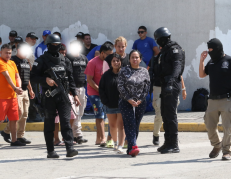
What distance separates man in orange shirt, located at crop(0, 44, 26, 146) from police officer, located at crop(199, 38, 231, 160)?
3.85 m

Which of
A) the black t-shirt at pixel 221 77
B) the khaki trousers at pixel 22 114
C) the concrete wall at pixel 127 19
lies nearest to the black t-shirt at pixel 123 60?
the black t-shirt at pixel 221 77

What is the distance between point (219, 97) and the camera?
7.30m

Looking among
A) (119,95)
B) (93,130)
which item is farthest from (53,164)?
(93,130)

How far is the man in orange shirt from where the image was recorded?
9492 millimetres

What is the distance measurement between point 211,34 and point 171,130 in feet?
22.4

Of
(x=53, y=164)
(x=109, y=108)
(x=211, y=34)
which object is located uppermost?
(x=211, y=34)

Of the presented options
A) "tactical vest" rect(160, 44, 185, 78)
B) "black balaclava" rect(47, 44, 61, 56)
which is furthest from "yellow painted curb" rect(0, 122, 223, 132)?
"black balaclava" rect(47, 44, 61, 56)

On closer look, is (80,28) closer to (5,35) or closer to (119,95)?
(5,35)

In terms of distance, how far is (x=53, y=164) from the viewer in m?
7.27

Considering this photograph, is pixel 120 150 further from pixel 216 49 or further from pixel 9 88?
pixel 9 88

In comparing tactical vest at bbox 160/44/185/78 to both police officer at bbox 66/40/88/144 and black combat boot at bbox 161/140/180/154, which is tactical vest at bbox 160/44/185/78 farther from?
police officer at bbox 66/40/88/144

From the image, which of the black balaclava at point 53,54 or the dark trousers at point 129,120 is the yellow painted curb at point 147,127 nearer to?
the dark trousers at point 129,120

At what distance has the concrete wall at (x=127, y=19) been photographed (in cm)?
1445

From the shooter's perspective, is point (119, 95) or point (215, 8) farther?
point (215, 8)
